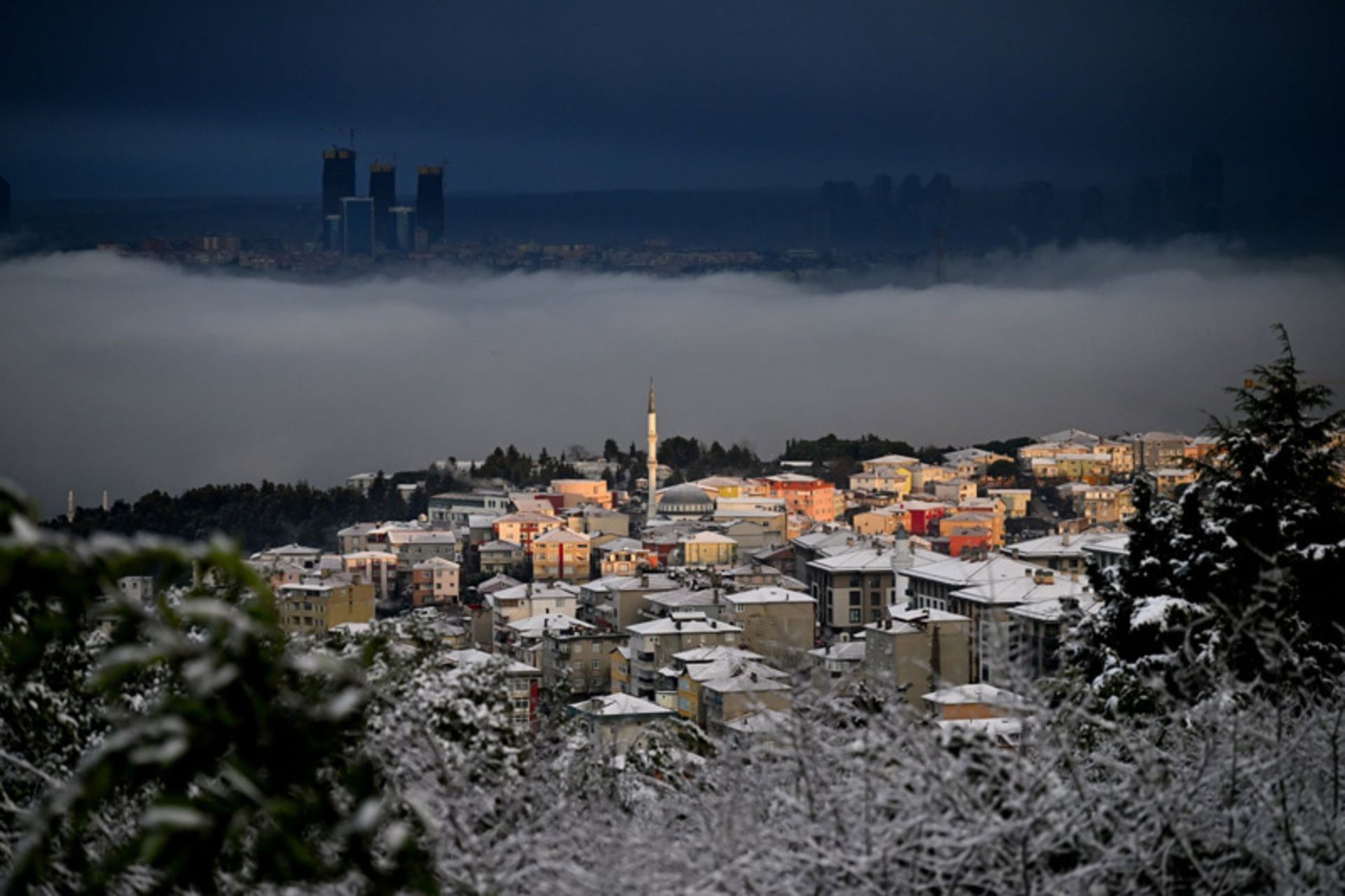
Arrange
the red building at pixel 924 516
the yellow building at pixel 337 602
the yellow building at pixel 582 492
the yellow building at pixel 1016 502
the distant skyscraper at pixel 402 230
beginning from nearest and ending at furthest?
the yellow building at pixel 337 602, the red building at pixel 924 516, the yellow building at pixel 582 492, the yellow building at pixel 1016 502, the distant skyscraper at pixel 402 230

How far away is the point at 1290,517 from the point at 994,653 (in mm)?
6014

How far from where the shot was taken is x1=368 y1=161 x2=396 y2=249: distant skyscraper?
3100 inches

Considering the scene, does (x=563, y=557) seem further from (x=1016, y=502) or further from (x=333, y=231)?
(x=333, y=231)

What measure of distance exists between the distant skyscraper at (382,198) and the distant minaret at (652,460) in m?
20.4

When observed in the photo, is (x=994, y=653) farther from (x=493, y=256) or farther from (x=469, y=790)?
(x=493, y=256)

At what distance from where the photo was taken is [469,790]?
3361 millimetres

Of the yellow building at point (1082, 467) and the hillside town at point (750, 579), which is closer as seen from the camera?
the hillside town at point (750, 579)

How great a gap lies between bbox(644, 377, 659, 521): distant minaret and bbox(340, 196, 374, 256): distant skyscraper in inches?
770

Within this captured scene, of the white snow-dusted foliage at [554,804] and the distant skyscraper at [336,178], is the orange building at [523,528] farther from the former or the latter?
the white snow-dusted foliage at [554,804]

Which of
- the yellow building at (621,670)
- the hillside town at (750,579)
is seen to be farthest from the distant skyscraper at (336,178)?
the yellow building at (621,670)

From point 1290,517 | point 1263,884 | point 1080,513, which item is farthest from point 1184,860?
point 1080,513

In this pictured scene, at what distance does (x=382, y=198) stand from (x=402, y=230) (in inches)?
67.2

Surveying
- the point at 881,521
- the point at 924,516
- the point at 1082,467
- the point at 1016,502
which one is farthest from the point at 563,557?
the point at 1082,467

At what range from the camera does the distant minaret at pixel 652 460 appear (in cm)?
5578
